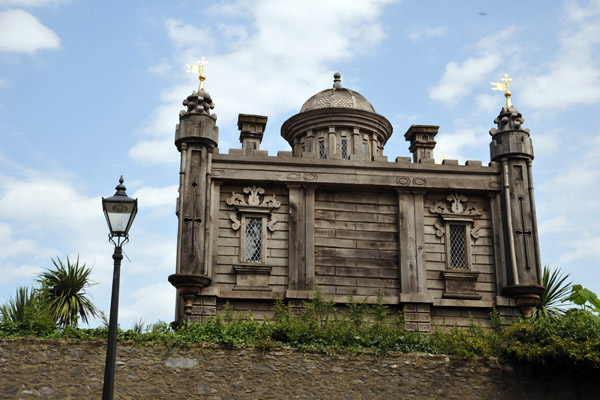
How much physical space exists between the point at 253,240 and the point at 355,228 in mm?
2745

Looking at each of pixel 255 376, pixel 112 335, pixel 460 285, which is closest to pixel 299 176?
pixel 460 285

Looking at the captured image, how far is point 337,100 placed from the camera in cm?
2488

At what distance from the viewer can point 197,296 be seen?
64.2 feet

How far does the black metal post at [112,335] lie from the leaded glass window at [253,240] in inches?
360

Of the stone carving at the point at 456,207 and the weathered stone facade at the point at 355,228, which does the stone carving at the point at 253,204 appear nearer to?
the weathered stone facade at the point at 355,228

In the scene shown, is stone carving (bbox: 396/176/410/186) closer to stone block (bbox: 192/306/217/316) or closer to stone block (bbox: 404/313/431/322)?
stone block (bbox: 404/313/431/322)

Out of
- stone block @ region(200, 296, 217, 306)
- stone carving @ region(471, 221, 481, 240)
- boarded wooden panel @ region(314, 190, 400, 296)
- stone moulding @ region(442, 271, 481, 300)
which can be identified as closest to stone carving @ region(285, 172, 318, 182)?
boarded wooden panel @ region(314, 190, 400, 296)

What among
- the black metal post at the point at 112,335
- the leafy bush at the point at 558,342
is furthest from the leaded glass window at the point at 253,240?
the black metal post at the point at 112,335

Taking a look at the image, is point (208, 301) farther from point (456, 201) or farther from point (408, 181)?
point (456, 201)

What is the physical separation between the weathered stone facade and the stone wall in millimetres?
4070

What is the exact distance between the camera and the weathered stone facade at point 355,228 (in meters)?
20.1

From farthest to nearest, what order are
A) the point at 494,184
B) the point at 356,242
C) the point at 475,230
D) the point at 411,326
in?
the point at 494,184
the point at 475,230
the point at 356,242
the point at 411,326

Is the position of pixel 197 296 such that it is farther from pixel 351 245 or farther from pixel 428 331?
pixel 428 331

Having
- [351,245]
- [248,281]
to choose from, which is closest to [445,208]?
[351,245]
